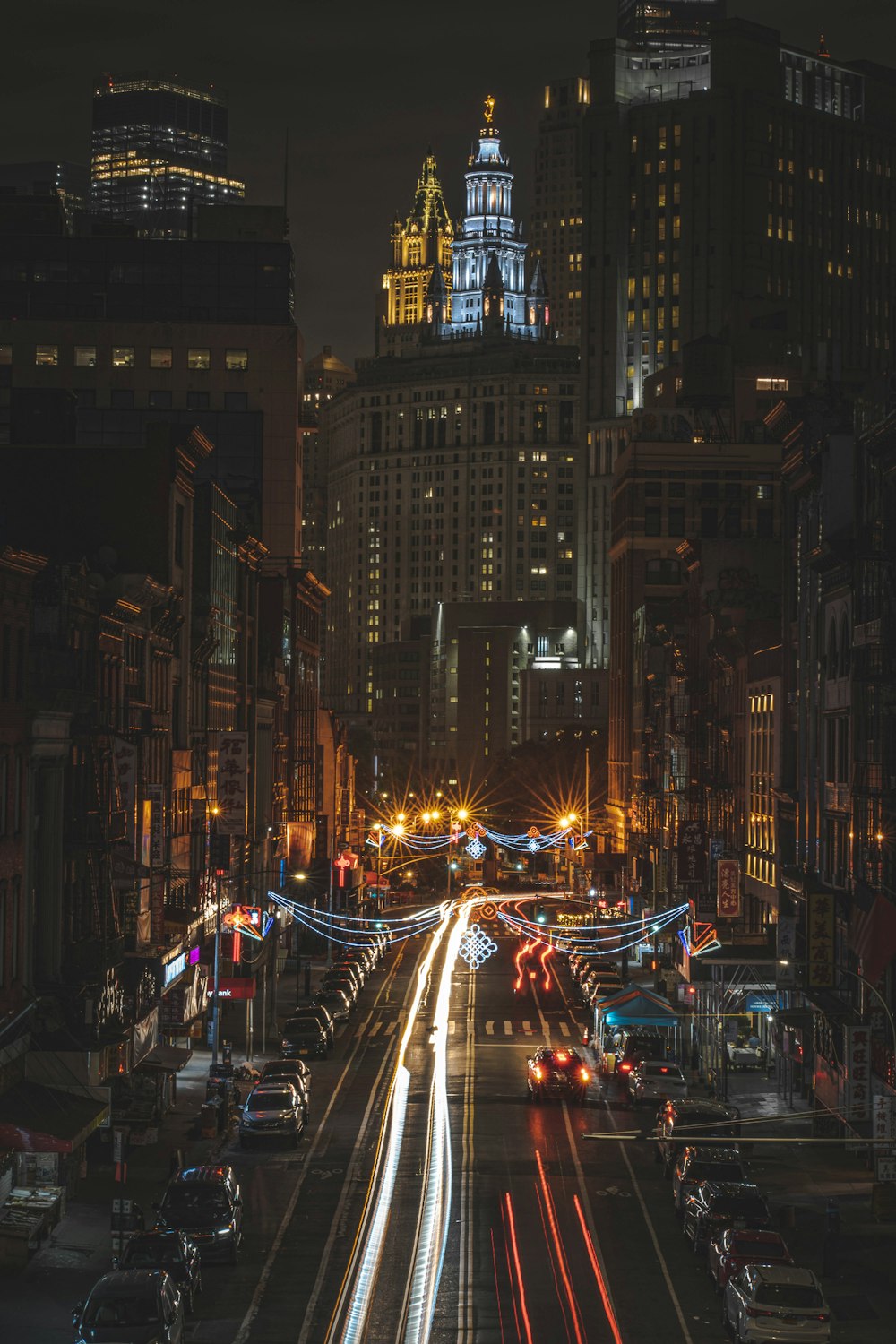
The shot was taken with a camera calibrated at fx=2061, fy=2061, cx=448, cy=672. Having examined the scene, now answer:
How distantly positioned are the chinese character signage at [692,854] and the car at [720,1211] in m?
40.9

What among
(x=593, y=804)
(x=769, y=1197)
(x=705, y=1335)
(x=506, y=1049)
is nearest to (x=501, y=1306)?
(x=705, y=1335)

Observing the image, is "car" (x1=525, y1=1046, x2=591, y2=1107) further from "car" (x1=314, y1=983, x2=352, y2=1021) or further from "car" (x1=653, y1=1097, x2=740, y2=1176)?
"car" (x1=314, y1=983, x2=352, y2=1021)

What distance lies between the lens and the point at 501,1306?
36.3 m

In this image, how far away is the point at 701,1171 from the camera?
146 feet

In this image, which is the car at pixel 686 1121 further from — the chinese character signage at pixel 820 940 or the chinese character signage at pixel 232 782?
the chinese character signage at pixel 232 782

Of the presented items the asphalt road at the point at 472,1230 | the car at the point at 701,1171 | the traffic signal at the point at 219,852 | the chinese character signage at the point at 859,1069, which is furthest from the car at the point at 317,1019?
the car at the point at 701,1171

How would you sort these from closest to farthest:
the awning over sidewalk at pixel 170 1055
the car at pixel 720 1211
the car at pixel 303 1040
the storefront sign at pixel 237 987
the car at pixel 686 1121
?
1. the car at pixel 720 1211
2. the car at pixel 686 1121
3. the awning over sidewalk at pixel 170 1055
4. the storefront sign at pixel 237 987
5. the car at pixel 303 1040

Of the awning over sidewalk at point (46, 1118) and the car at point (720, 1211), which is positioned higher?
the awning over sidewalk at point (46, 1118)

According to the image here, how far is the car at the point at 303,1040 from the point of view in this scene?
7088cm

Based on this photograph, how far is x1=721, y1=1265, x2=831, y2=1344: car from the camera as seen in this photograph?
110ft

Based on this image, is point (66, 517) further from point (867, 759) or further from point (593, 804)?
point (593, 804)

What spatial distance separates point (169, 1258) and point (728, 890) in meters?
39.6

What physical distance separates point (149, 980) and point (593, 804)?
433 ft

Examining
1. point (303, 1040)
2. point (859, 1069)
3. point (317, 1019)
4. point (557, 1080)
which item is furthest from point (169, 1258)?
point (317, 1019)
